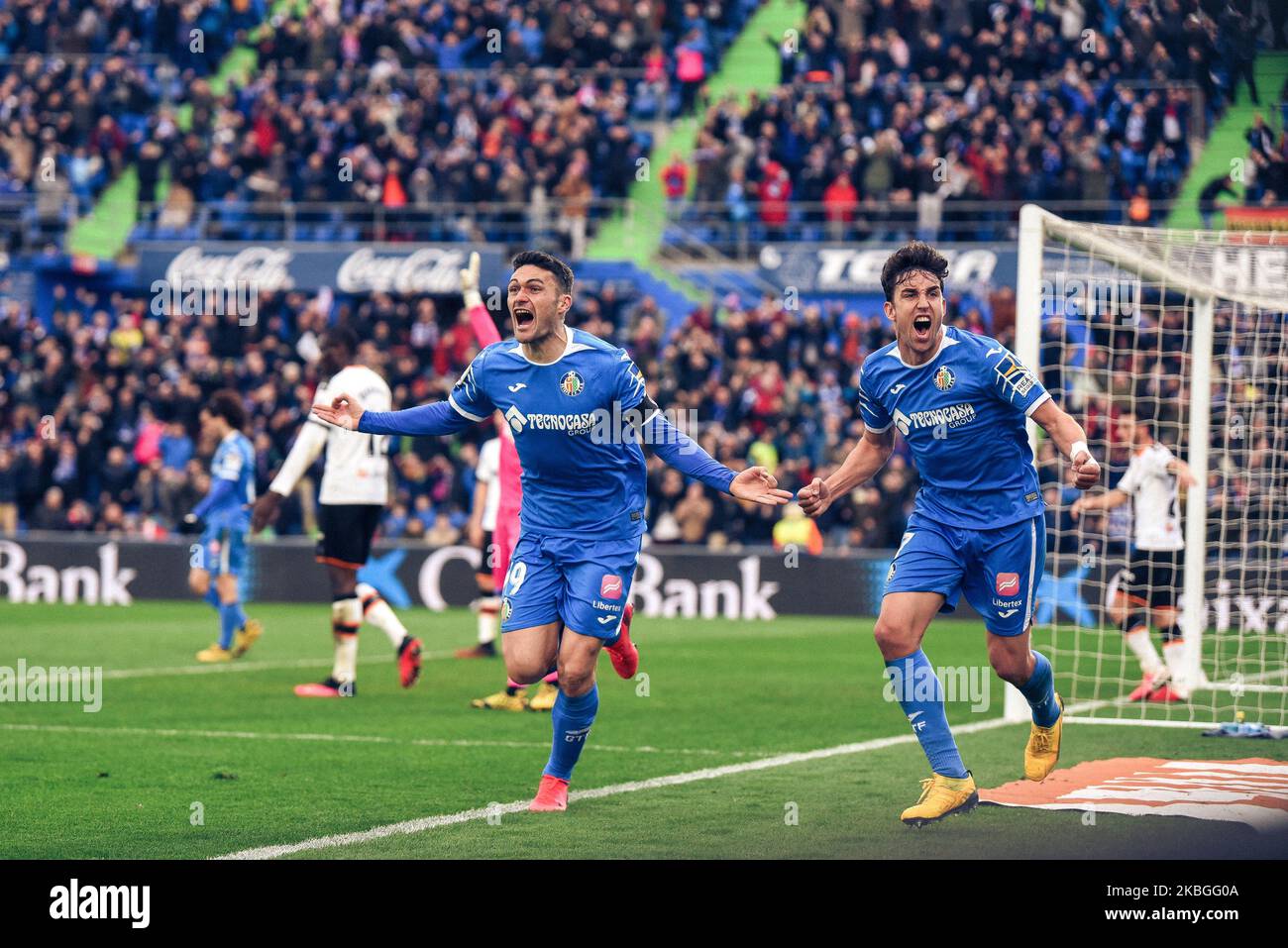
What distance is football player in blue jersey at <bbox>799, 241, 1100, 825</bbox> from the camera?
7781mm

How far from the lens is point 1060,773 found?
9.16m

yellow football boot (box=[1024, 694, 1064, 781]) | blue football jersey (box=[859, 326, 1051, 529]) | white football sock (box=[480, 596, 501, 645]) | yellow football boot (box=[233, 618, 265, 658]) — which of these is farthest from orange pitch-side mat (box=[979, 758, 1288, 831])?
yellow football boot (box=[233, 618, 265, 658])

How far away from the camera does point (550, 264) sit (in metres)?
7.95

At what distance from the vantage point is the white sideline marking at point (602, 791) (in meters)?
7.00

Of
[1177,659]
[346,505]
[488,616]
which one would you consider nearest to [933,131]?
[488,616]

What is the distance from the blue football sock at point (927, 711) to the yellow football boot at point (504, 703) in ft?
16.4

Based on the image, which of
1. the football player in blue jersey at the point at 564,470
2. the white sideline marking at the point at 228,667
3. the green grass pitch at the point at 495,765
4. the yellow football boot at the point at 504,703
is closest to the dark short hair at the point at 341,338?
the green grass pitch at the point at 495,765

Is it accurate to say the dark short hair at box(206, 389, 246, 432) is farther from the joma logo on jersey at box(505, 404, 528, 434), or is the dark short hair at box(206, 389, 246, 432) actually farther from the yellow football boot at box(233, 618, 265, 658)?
the joma logo on jersey at box(505, 404, 528, 434)

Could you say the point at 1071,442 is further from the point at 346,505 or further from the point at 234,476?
the point at 234,476

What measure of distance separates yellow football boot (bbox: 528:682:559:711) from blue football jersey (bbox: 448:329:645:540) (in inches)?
165

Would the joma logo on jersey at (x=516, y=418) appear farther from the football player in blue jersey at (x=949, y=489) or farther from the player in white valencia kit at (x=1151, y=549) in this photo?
the player in white valencia kit at (x=1151, y=549)

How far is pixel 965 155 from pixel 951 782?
21069 mm

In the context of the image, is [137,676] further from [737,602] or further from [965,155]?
[965,155]

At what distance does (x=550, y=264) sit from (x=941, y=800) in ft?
9.24
